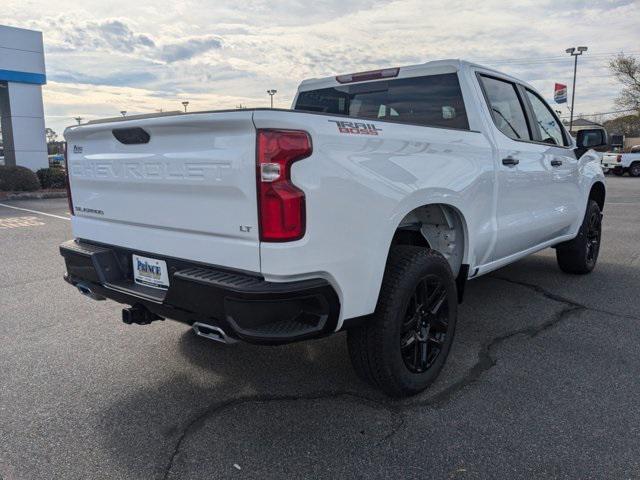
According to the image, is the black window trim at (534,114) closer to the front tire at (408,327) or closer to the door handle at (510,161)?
the door handle at (510,161)

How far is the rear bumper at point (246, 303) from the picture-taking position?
2326 millimetres

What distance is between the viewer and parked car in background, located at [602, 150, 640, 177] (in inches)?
1078

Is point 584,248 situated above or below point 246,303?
below

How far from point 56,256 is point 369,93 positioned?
15.8ft

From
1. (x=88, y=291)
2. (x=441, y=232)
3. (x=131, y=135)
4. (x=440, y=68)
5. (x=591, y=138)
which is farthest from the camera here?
(x=591, y=138)

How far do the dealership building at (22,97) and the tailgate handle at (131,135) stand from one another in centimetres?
1755

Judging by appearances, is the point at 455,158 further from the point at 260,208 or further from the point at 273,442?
the point at 273,442

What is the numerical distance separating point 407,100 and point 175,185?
2114mm

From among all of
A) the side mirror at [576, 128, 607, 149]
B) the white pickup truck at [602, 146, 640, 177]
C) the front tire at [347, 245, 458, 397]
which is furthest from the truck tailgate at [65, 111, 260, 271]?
the white pickup truck at [602, 146, 640, 177]

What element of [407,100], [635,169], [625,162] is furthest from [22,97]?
[635,169]

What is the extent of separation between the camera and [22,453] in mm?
2551

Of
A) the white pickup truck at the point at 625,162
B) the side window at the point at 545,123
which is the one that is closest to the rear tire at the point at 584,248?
the side window at the point at 545,123

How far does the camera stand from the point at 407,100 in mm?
4074

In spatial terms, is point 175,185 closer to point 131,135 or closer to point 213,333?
point 131,135
